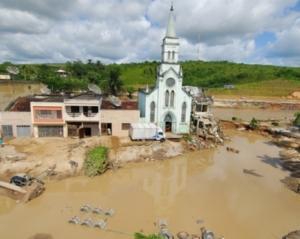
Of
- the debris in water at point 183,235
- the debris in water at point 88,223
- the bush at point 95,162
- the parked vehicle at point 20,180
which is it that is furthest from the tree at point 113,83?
the debris in water at point 183,235

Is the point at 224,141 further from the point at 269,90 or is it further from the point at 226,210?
the point at 269,90

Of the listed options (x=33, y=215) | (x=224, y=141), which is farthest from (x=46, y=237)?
(x=224, y=141)

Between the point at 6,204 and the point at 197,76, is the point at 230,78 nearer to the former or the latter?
the point at 197,76

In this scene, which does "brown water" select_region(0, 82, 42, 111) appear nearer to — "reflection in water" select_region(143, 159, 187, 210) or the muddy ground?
the muddy ground

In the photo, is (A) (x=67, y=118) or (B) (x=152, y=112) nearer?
(A) (x=67, y=118)

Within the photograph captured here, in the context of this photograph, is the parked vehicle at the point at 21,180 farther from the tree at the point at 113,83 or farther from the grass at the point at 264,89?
the grass at the point at 264,89

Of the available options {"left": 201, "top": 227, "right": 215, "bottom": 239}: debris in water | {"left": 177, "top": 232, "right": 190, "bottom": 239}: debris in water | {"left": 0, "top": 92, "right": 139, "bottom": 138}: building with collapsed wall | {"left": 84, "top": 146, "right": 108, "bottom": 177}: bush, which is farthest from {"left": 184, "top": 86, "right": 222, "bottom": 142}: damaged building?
{"left": 177, "top": 232, "right": 190, "bottom": 239}: debris in water

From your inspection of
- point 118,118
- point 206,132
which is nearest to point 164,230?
point 118,118
